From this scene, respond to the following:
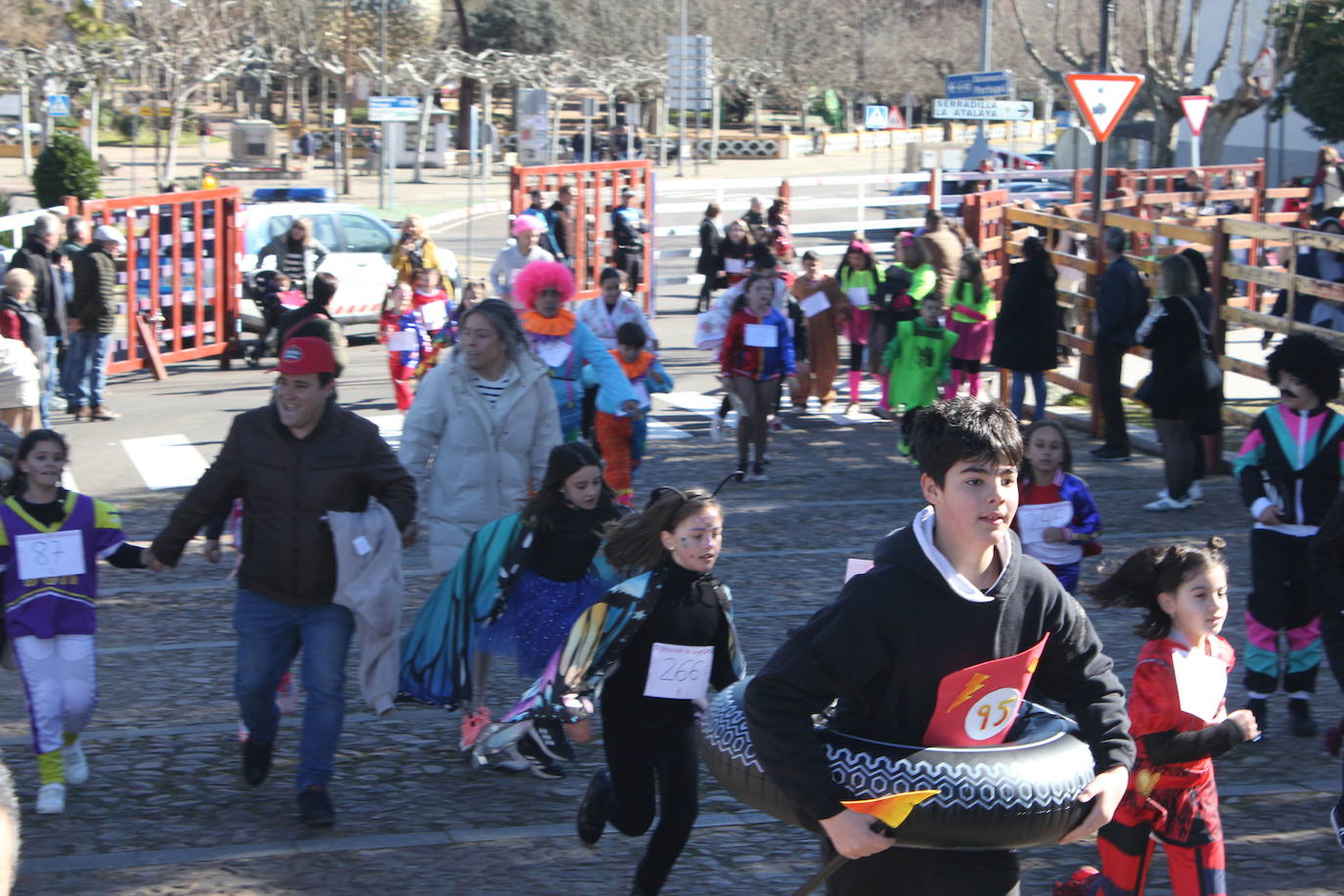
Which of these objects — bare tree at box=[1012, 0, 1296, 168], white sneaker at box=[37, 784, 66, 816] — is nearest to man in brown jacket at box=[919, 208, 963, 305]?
white sneaker at box=[37, 784, 66, 816]

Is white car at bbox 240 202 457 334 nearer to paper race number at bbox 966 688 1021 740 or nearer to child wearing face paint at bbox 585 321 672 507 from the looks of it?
child wearing face paint at bbox 585 321 672 507

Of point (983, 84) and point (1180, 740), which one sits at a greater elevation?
point (983, 84)

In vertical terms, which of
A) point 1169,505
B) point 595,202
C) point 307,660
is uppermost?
point 595,202

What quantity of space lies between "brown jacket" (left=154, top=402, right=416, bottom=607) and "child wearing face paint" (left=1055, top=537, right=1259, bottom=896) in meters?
2.79

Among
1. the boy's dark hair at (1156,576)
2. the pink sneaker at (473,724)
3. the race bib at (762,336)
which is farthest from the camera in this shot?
the race bib at (762,336)

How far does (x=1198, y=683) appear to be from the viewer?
4.56 m

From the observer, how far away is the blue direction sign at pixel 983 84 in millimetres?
24891

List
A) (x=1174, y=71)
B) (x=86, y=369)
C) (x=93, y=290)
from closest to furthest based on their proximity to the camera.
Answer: (x=93, y=290) → (x=86, y=369) → (x=1174, y=71)

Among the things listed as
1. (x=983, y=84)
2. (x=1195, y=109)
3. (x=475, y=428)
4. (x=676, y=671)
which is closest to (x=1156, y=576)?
(x=676, y=671)

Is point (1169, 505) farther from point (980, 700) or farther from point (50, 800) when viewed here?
point (980, 700)

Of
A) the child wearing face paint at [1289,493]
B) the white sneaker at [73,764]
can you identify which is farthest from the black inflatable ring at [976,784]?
the white sneaker at [73,764]

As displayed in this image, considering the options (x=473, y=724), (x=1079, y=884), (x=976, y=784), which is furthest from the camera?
(x=473, y=724)

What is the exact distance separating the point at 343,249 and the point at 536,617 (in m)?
15.0

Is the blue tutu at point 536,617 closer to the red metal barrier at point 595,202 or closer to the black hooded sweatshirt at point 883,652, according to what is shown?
the black hooded sweatshirt at point 883,652
